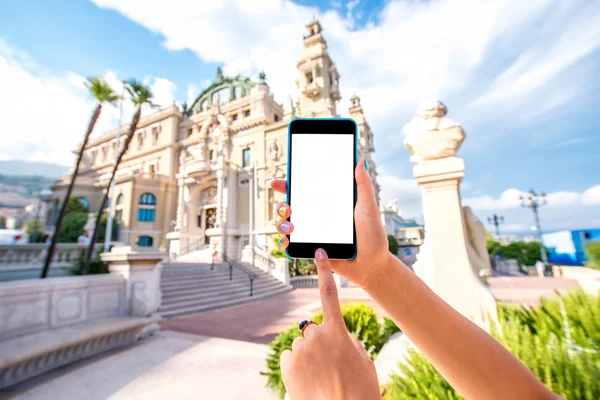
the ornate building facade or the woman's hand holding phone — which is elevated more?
the ornate building facade

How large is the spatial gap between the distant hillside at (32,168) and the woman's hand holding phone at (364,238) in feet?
600

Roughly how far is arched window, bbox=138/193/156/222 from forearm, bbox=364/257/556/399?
105ft

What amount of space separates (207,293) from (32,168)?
19580cm

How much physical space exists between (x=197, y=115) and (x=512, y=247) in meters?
39.6

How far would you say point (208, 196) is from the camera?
2630 centimetres

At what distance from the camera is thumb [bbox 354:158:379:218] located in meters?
1.08

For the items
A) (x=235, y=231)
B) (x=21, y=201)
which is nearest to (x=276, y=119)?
(x=235, y=231)

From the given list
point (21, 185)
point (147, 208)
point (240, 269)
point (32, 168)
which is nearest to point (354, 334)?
point (240, 269)

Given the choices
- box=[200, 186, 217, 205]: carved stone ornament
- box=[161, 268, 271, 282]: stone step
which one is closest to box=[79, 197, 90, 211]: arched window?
box=[200, 186, 217, 205]: carved stone ornament

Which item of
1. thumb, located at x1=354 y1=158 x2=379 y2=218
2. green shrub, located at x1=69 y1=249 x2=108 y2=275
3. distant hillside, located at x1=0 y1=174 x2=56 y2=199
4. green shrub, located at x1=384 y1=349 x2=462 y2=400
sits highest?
distant hillside, located at x1=0 y1=174 x2=56 y2=199

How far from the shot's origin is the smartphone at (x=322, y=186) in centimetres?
116

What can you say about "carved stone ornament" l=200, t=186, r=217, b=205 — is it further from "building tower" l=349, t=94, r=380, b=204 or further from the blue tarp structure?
the blue tarp structure

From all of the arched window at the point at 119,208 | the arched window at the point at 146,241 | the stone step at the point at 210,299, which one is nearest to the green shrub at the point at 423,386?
the stone step at the point at 210,299

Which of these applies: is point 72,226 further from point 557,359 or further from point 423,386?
point 557,359
